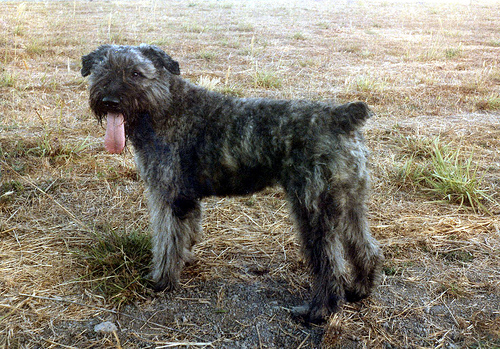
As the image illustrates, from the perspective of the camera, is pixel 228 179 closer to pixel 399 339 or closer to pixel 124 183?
pixel 399 339

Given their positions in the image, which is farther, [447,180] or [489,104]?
[489,104]

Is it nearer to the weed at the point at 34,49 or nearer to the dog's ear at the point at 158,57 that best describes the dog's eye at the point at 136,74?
the dog's ear at the point at 158,57

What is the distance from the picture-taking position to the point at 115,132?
334 centimetres

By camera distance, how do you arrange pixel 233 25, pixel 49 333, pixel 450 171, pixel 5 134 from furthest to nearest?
1. pixel 233 25
2. pixel 5 134
3. pixel 450 171
4. pixel 49 333

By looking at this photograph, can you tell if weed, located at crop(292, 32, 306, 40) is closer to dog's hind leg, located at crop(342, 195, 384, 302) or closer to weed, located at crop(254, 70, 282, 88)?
weed, located at crop(254, 70, 282, 88)

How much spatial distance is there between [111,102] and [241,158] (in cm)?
105

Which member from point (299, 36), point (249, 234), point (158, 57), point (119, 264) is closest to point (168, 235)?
point (119, 264)

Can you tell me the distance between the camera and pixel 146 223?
4.49 m

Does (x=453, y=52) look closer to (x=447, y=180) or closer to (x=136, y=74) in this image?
(x=447, y=180)

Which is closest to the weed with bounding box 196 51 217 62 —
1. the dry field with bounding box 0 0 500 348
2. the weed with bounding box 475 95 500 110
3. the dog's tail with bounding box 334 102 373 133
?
the dry field with bounding box 0 0 500 348

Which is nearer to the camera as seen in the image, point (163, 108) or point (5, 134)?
point (163, 108)

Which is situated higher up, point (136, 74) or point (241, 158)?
point (136, 74)

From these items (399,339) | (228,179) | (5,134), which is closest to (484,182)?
(399,339)

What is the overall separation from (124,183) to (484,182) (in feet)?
14.1
